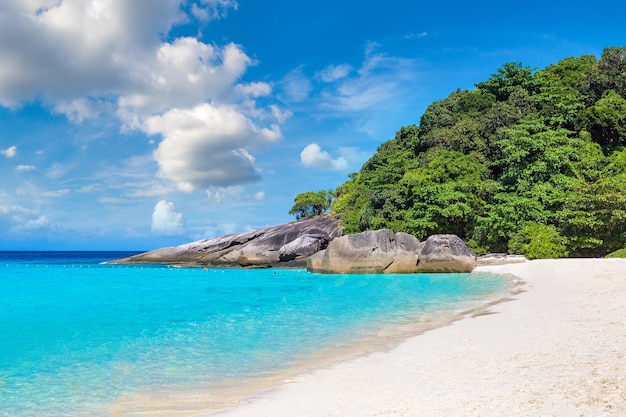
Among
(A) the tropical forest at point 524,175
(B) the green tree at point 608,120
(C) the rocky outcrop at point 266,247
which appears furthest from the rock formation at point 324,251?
(B) the green tree at point 608,120

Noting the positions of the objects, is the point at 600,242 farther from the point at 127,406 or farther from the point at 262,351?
the point at 127,406

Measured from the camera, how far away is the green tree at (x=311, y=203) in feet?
203

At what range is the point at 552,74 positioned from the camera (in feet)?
154

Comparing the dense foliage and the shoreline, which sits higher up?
the dense foliage

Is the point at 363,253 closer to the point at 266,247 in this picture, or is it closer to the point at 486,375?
the point at 266,247

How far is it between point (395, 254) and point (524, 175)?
10870mm

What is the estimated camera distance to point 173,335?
11367 millimetres

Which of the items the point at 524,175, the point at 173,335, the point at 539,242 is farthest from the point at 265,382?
the point at 524,175

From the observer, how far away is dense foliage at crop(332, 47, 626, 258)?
27.0 metres

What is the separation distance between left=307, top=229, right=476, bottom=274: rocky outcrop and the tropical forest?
3.77 m

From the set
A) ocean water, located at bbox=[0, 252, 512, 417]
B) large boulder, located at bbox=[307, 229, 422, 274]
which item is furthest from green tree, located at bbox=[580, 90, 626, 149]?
ocean water, located at bbox=[0, 252, 512, 417]

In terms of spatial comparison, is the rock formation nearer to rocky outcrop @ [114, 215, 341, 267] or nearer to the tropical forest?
rocky outcrop @ [114, 215, 341, 267]

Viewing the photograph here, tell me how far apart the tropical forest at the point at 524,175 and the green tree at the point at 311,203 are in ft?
51.2

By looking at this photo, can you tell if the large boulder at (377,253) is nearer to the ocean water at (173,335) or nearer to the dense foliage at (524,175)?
the dense foliage at (524,175)
